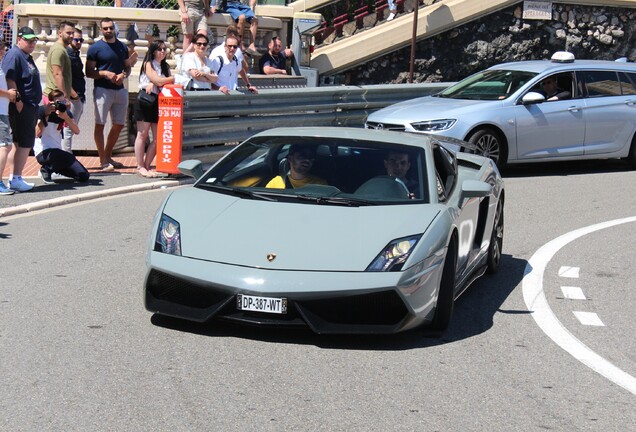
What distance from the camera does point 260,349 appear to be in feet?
22.2

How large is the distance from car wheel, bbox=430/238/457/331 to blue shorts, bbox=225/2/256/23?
14482mm

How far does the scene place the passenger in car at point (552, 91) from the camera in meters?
16.5

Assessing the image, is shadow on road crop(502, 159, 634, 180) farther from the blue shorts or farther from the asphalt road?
the asphalt road

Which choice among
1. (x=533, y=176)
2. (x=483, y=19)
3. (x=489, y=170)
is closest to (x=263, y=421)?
(x=489, y=170)

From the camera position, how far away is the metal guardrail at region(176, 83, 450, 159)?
15.2 meters

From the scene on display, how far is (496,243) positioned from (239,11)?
12.6 m

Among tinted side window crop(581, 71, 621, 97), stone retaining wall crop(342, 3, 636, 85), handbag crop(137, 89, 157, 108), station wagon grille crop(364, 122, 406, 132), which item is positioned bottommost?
station wagon grille crop(364, 122, 406, 132)

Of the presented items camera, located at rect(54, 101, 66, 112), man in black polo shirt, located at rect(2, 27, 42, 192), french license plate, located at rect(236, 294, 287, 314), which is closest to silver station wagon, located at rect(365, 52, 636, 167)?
camera, located at rect(54, 101, 66, 112)

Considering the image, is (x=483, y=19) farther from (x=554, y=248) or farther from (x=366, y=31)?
(x=554, y=248)

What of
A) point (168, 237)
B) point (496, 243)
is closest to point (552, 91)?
point (496, 243)

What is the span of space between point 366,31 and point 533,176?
10.1 metres

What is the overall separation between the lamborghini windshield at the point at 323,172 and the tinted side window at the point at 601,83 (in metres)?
9.32

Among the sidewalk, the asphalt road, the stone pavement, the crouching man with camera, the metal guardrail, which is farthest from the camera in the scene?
the metal guardrail

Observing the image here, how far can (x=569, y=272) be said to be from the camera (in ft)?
32.8
